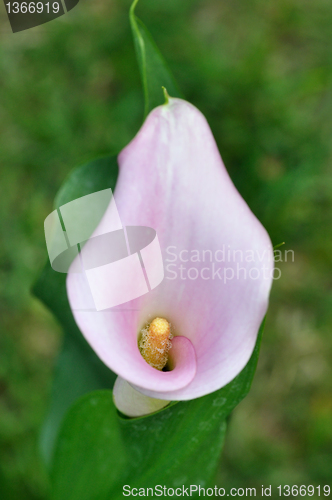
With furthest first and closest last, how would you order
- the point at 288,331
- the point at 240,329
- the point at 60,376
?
1. the point at 288,331
2. the point at 60,376
3. the point at 240,329

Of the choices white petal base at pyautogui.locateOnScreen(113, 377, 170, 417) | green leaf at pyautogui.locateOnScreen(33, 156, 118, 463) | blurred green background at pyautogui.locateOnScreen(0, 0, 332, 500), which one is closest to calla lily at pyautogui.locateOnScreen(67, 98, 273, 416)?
white petal base at pyautogui.locateOnScreen(113, 377, 170, 417)

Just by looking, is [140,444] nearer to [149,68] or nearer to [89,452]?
[89,452]

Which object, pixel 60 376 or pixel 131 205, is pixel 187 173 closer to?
pixel 131 205

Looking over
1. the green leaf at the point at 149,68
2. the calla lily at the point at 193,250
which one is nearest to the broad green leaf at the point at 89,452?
the calla lily at the point at 193,250

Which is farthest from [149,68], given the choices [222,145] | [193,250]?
[222,145]

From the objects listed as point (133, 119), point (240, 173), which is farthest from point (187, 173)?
point (133, 119)

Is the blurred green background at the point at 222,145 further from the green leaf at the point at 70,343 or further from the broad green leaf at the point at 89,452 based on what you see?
the broad green leaf at the point at 89,452
